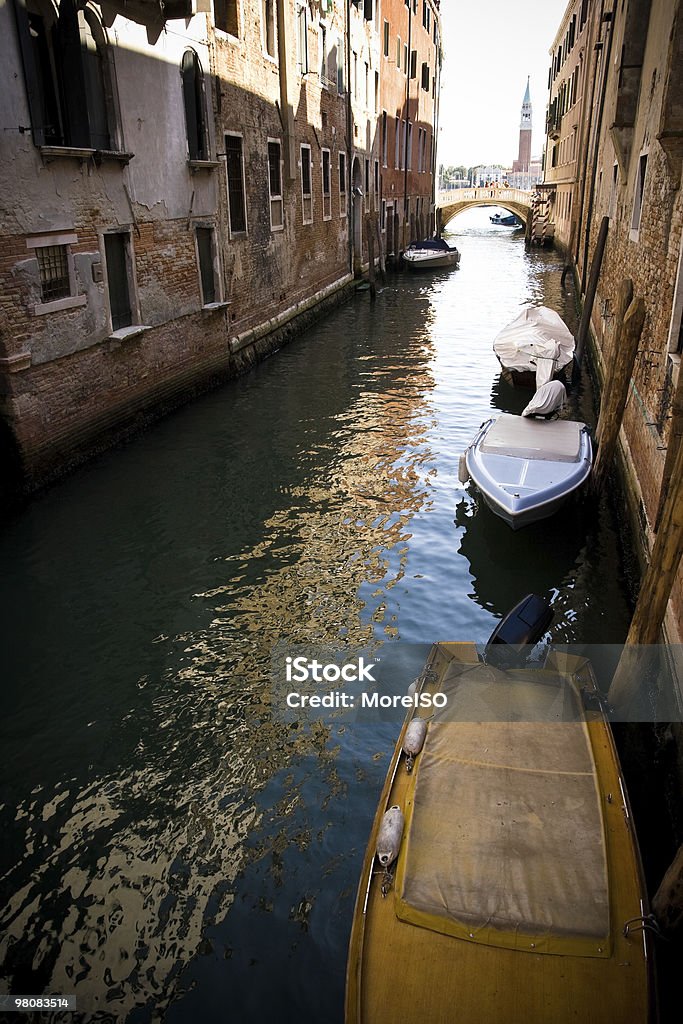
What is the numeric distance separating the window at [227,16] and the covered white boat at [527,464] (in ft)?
26.0

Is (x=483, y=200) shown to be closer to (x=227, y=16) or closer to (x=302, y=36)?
(x=302, y=36)

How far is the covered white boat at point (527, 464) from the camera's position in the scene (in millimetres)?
6836

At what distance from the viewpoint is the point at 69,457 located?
8242mm

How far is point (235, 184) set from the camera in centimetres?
1268

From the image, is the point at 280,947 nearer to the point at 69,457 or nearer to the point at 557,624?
the point at 557,624

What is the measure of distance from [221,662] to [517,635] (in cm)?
213

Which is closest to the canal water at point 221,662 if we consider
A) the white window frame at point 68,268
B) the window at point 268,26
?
the white window frame at point 68,268

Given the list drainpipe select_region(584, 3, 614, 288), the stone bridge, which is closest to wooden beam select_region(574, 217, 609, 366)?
drainpipe select_region(584, 3, 614, 288)

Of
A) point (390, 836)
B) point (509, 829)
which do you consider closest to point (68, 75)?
point (390, 836)

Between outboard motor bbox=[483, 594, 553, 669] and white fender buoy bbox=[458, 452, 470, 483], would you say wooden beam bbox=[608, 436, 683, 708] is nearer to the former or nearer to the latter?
outboard motor bbox=[483, 594, 553, 669]

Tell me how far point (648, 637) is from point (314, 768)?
2.08 m

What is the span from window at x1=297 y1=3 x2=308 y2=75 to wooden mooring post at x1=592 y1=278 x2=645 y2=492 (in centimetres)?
1155

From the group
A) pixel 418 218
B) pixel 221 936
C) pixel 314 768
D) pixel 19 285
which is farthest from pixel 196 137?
pixel 418 218

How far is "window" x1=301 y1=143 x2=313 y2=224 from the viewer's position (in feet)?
55.3
